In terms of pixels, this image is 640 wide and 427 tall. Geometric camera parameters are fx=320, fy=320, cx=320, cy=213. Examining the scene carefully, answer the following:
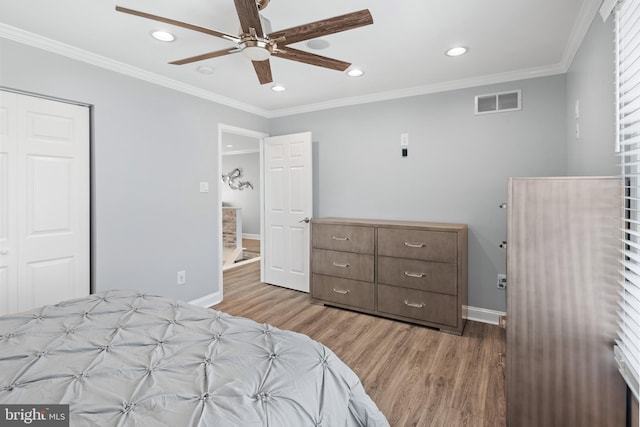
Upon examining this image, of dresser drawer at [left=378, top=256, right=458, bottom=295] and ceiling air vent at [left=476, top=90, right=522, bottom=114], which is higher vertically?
ceiling air vent at [left=476, top=90, right=522, bottom=114]

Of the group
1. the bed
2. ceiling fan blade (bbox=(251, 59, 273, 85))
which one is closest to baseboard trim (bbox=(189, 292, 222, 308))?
the bed

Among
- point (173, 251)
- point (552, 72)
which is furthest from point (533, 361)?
point (173, 251)

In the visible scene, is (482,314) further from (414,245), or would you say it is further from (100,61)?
(100,61)

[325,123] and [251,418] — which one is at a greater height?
[325,123]

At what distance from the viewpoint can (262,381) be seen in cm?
110

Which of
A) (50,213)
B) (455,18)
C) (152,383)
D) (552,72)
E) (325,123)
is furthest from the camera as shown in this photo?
(325,123)

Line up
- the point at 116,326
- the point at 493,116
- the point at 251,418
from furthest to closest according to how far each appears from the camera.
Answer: the point at 493,116 < the point at 116,326 < the point at 251,418

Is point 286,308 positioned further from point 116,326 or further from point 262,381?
point 262,381

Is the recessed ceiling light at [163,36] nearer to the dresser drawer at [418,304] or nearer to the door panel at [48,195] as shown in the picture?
the door panel at [48,195]

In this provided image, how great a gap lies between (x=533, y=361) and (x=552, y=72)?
103 inches

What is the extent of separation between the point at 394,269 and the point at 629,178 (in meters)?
2.04

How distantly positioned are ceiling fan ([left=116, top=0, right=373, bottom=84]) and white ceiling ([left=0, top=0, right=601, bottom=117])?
0.28 metres

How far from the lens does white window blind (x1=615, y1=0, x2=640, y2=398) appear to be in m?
1.28

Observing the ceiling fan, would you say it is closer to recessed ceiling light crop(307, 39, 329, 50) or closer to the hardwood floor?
recessed ceiling light crop(307, 39, 329, 50)
